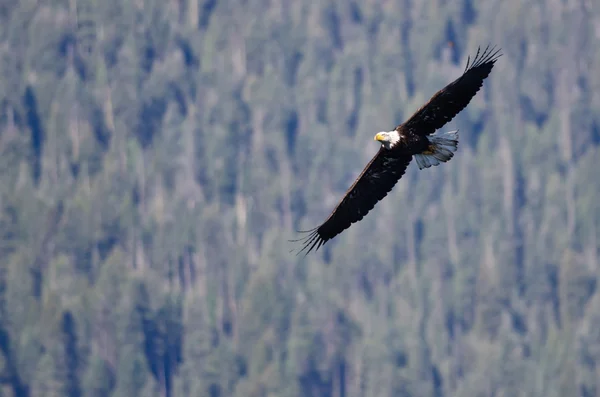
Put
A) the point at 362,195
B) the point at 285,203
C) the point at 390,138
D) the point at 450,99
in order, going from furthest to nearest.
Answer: the point at 285,203 → the point at 362,195 → the point at 390,138 → the point at 450,99

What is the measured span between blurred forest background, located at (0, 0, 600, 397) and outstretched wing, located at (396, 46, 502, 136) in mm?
50773

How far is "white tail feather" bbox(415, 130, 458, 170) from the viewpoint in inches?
719

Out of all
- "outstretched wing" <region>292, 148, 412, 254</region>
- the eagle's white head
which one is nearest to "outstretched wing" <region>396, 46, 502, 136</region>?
the eagle's white head

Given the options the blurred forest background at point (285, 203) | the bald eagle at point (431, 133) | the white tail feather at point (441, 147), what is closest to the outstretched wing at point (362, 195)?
the bald eagle at point (431, 133)

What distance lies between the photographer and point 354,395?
72.0 meters

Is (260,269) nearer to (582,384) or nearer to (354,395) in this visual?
(354,395)

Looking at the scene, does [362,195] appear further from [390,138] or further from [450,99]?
[450,99]

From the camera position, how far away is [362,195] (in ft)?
64.9

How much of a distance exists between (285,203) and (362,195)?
7724 cm

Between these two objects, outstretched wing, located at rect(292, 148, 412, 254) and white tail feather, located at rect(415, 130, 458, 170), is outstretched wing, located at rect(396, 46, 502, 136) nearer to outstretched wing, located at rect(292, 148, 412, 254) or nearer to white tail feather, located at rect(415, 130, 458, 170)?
white tail feather, located at rect(415, 130, 458, 170)

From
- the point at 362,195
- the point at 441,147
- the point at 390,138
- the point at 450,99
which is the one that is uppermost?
the point at 450,99

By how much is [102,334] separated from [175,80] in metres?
35.7

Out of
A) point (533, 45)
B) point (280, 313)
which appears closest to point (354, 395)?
point (280, 313)

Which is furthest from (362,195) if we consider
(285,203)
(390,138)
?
(285,203)
